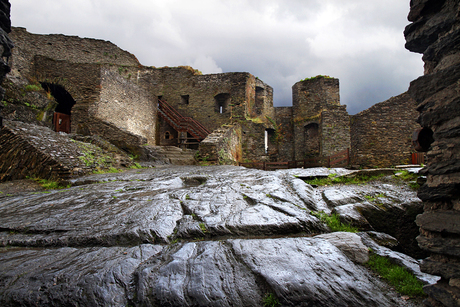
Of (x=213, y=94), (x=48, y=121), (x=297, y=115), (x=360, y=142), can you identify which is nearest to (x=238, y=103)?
(x=213, y=94)

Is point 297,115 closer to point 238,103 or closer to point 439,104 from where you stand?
point 238,103

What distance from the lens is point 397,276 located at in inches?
93.0

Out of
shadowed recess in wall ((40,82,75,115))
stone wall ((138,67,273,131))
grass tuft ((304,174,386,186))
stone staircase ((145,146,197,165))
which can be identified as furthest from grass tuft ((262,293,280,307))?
shadowed recess in wall ((40,82,75,115))

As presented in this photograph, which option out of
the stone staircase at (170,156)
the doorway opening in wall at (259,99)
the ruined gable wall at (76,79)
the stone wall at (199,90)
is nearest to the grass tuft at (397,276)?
the stone staircase at (170,156)

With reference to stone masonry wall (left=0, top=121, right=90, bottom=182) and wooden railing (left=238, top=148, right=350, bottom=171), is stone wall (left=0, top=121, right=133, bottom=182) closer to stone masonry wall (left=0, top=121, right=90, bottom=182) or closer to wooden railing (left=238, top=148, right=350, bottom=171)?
stone masonry wall (left=0, top=121, right=90, bottom=182)

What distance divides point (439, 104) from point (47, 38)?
1066 inches

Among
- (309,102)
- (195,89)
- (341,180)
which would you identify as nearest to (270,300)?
(341,180)

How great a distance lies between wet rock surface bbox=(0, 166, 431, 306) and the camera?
6.89 ft

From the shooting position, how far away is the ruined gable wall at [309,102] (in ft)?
63.2

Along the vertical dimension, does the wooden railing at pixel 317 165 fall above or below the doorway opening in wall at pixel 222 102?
below

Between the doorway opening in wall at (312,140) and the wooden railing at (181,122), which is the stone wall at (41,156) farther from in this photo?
the doorway opening in wall at (312,140)

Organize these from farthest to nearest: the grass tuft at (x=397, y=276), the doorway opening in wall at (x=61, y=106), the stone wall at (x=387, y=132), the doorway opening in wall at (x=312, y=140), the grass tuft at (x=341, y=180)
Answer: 1. the doorway opening in wall at (x=312, y=140)
2. the doorway opening in wall at (x=61, y=106)
3. the stone wall at (x=387, y=132)
4. the grass tuft at (x=341, y=180)
5. the grass tuft at (x=397, y=276)

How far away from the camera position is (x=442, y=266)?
1860 millimetres

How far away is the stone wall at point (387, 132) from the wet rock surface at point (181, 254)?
34.2ft
